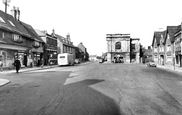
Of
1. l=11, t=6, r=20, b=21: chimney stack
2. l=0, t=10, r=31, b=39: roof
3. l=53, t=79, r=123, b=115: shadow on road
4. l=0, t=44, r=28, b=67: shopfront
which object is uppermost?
l=11, t=6, r=20, b=21: chimney stack

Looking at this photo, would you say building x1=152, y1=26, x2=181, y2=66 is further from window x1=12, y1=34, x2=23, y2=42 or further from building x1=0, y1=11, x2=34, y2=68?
window x1=12, y1=34, x2=23, y2=42

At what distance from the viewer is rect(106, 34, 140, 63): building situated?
63787 mm

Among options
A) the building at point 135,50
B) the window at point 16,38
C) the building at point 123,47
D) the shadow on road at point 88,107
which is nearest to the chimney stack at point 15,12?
the window at point 16,38

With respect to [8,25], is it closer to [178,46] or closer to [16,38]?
[16,38]

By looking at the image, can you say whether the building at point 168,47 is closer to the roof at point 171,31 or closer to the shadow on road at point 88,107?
the roof at point 171,31

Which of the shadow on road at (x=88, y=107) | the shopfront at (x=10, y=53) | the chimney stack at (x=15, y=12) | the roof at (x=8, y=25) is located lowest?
the shadow on road at (x=88, y=107)

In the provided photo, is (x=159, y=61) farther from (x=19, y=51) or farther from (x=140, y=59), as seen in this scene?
(x=19, y=51)

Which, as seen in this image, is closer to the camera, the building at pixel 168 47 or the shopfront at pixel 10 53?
the shopfront at pixel 10 53

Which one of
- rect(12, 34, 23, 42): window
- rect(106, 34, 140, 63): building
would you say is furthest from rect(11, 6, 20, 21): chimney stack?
rect(106, 34, 140, 63): building

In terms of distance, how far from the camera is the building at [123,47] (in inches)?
2511

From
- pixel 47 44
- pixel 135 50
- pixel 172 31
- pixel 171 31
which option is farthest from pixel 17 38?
pixel 135 50

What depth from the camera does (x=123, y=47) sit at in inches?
2542

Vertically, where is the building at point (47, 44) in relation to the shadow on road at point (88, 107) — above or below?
above

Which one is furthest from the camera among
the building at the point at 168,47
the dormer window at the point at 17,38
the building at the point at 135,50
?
the building at the point at 135,50
